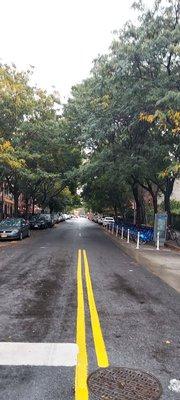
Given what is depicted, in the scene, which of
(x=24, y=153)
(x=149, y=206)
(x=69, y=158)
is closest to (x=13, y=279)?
(x=24, y=153)

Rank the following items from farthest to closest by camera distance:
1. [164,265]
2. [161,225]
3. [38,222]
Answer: [38,222] → [161,225] → [164,265]

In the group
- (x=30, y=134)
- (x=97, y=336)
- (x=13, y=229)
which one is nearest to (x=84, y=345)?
(x=97, y=336)

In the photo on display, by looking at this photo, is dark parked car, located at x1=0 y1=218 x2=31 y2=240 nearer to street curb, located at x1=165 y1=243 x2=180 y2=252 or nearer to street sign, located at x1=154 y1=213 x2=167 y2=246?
street sign, located at x1=154 y1=213 x2=167 y2=246

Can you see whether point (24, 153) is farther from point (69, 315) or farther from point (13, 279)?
point (69, 315)

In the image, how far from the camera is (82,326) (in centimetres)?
718

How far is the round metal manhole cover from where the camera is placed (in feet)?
15.2

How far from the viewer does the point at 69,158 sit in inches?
1516

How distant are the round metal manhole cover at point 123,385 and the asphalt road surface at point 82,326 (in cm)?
11

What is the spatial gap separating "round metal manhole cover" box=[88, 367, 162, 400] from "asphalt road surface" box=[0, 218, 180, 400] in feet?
0.37

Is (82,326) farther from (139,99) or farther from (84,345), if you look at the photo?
(139,99)

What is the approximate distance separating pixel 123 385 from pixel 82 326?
91.7 inches

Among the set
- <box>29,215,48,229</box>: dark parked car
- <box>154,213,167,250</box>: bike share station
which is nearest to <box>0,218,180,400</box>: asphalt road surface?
<box>154,213,167,250</box>: bike share station

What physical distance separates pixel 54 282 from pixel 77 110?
837 inches

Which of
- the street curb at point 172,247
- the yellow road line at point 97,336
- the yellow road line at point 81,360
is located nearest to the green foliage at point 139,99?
the street curb at point 172,247
